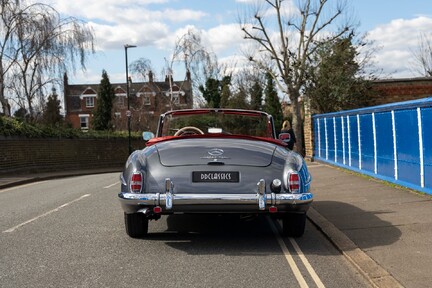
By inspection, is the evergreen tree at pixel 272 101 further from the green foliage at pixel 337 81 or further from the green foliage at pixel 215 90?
the green foliage at pixel 337 81

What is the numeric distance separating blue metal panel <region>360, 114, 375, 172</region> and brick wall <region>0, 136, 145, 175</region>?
14.8 m

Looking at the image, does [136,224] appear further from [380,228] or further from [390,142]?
[390,142]

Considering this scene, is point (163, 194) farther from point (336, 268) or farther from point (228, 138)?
point (336, 268)

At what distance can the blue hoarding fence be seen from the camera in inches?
368

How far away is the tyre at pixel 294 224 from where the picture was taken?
21.4 feet

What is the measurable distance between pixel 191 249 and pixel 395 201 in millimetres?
4358

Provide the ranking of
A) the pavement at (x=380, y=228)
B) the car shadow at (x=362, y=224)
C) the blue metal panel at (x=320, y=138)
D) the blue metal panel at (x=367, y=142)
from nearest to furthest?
the pavement at (x=380, y=228) → the car shadow at (x=362, y=224) → the blue metal panel at (x=367, y=142) → the blue metal panel at (x=320, y=138)

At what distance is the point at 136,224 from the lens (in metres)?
6.59

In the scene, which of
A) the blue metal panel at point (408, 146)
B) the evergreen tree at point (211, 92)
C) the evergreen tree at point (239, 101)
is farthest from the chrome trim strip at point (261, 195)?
the evergreen tree at point (211, 92)

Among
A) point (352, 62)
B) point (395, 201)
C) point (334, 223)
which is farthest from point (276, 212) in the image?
point (352, 62)

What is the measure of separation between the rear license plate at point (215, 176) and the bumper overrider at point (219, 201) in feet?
0.59

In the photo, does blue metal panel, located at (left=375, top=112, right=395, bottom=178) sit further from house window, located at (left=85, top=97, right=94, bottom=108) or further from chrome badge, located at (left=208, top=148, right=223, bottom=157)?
house window, located at (left=85, top=97, right=94, bottom=108)

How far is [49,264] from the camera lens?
5535mm

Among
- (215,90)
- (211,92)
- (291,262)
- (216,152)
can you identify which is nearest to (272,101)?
(215,90)
